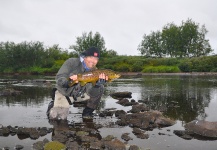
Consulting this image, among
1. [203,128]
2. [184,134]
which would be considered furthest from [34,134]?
[203,128]

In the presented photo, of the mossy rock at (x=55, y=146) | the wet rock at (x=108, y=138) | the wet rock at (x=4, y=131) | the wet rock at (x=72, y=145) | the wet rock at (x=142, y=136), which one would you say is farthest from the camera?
the wet rock at (x=4, y=131)

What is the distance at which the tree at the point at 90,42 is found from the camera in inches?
2736

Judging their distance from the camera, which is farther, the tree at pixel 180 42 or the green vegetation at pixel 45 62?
the tree at pixel 180 42

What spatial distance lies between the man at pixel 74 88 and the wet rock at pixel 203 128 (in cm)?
267

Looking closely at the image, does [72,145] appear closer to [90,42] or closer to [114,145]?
[114,145]

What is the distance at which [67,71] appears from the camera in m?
7.78

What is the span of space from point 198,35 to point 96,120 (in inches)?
3131

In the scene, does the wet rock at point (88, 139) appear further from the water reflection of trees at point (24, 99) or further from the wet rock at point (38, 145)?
the water reflection of trees at point (24, 99)

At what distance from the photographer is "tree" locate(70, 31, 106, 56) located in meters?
69.5

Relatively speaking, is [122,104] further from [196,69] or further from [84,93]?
[196,69]

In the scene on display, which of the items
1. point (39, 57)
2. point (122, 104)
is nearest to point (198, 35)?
point (39, 57)

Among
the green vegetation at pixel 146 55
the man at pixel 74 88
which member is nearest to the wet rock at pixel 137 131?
the man at pixel 74 88

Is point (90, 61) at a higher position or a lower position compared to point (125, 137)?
higher

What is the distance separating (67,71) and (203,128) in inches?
161
